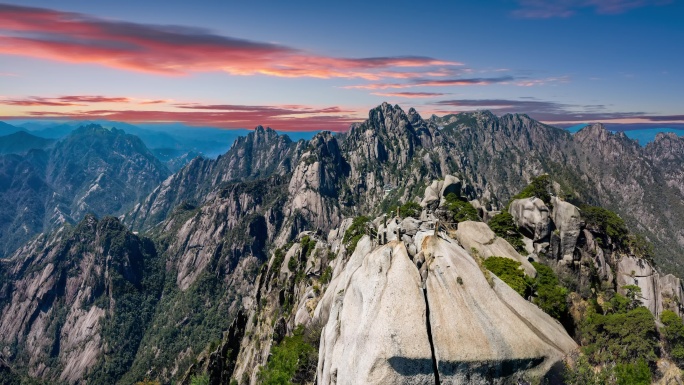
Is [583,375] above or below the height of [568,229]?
below

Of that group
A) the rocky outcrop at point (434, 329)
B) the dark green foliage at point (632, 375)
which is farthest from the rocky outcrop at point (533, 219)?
the rocky outcrop at point (434, 329)

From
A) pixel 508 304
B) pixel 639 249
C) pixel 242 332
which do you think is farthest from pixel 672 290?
pixel 242 332

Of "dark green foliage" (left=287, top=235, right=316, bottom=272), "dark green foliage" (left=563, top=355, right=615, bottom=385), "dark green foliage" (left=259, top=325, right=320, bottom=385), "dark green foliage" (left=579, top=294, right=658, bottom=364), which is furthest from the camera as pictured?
"dark green foliage" (left=287, top=235, right=316, bottom=272)

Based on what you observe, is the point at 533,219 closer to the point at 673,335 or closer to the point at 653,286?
the point at 653,286

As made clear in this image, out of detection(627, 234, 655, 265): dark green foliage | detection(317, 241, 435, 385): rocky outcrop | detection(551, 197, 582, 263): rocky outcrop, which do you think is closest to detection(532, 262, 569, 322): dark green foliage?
detection(317, 241, 435, 385): rocky outcrop

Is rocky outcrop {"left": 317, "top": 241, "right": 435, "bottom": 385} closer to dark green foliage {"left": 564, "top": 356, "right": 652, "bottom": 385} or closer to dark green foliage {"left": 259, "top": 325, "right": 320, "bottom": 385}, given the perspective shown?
dark green foliage {"left": 259, "top": 325, "right": 320, "bottom": 385}

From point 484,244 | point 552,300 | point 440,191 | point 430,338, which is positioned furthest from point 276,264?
point 430,338
